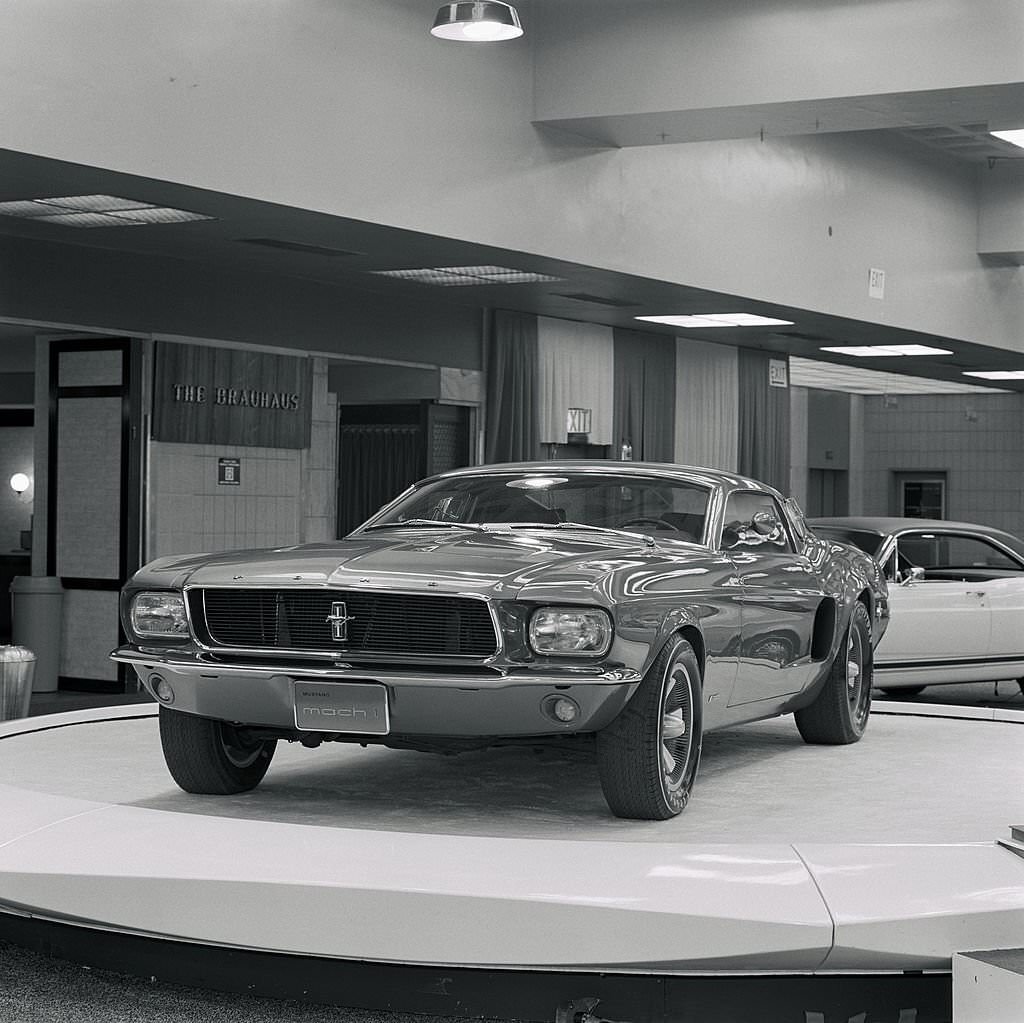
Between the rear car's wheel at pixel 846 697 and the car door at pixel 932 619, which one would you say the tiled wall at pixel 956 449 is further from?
the rear car's wheel at pixel 846 697

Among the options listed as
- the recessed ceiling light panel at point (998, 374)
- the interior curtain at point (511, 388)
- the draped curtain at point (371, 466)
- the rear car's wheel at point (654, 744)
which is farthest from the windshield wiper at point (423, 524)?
the recessed ceiling light panel at point (998, 374)

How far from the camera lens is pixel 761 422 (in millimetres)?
18453

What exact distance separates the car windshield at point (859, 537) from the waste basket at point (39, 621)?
17.3 feet

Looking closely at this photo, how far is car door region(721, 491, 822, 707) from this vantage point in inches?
220

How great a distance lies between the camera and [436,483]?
6.20 m

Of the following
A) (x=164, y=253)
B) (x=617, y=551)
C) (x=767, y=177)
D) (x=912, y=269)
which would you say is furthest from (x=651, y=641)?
(x=912, y=269)

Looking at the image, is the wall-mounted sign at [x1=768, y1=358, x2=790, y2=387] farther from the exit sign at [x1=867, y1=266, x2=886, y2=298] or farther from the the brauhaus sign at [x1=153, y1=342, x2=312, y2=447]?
the the brauhaus sign at [x1=153, y1=342, x2=312, y2=447]

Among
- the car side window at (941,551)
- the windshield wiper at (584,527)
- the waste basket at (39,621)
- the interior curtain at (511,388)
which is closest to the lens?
the windshield wiper at (584,527)

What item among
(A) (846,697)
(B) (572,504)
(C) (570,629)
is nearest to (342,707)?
(C) (570,629)

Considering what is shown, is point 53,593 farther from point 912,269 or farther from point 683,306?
point 912,269

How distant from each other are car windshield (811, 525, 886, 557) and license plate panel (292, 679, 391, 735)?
18.9 feet

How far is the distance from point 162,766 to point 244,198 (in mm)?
3616

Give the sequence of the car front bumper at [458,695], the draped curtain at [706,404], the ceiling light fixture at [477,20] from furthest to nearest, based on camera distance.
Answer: the draped curtain at [706,404] < the ceiling light fixture at [477,20] < the car front bumper at [458,695]

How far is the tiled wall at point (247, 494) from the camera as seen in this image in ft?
38.8
